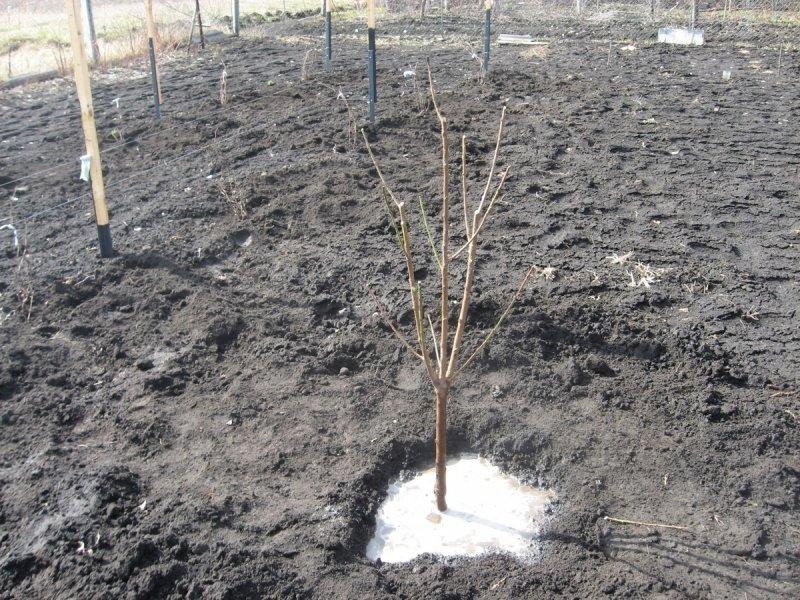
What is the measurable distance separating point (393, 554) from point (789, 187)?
4.72 m

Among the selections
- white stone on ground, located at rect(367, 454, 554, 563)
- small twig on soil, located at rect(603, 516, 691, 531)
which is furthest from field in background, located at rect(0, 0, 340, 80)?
small twig on soil, located at rect(603, 516, 691, 531)

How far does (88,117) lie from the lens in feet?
15.8

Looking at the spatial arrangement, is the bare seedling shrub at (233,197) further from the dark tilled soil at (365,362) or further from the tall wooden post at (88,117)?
the tall wooden post at (88,117)

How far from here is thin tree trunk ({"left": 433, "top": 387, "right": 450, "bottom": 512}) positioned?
294 centimetres

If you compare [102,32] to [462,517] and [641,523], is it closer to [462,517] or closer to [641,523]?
[462,517]

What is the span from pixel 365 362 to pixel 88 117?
Answer: 2.40 m

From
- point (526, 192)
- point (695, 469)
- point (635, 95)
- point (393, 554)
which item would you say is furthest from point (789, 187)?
point (393, 554)

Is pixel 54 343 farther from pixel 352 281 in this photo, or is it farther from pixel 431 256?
pixel 431 256

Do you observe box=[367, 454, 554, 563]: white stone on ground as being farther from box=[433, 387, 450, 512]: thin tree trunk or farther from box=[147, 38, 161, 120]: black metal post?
box=[147, 38, 161, 120]: black metal post

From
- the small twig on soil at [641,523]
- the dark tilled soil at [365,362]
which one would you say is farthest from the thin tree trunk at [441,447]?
the small twig on soil at [641,523]

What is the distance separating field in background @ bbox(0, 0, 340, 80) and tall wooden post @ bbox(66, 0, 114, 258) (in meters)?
7.11

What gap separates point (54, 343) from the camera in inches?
168

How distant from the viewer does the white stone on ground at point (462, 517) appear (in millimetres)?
3146

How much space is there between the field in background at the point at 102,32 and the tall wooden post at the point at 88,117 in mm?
7105
